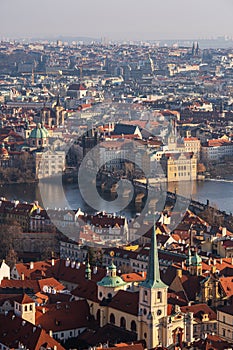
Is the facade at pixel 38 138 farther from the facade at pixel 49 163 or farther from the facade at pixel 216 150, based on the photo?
the facade at pixel 216 150

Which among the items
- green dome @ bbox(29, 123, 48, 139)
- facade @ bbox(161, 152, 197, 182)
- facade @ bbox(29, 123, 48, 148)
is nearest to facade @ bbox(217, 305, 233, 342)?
facade @ bbox(161, 152, 197, 182)

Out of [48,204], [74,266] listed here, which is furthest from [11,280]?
[48,204]

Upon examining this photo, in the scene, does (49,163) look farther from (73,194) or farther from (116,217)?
(116,217)

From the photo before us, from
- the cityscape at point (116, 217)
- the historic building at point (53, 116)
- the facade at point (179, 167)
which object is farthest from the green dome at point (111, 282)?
the historic building at point (53, 116)

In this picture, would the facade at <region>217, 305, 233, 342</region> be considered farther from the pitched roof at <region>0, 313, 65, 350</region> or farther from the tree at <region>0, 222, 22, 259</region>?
the tree at <region>0, 222, 22, 259</region>

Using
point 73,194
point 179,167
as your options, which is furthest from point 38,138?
point 73,194

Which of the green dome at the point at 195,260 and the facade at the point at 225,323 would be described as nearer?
the facade at the point at 225,323
